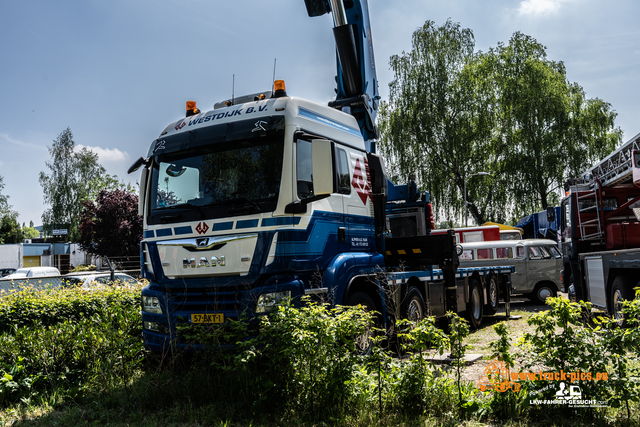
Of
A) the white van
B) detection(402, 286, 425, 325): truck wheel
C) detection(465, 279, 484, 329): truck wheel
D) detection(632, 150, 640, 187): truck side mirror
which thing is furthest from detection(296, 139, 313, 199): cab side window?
the white van

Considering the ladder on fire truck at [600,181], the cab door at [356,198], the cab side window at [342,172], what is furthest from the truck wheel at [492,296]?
the cab side window at [342,172]

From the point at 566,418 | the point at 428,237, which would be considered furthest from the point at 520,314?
the point at 566,418

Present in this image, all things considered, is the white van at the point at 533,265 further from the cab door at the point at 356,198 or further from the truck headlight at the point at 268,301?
the truck headlight at the point at 268,301

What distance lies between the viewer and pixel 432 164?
29.5m

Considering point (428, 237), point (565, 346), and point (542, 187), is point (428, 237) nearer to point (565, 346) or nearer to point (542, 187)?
point (565, 346)

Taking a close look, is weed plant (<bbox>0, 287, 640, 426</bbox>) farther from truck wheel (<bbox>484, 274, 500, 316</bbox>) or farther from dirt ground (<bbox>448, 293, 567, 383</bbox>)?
truck wheel (<bbox>484, 274, 500, 316</bbox>)

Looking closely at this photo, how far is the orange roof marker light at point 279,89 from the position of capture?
6.61 meters

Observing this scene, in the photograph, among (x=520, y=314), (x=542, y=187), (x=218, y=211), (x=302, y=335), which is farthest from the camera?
(x=542, y=187)

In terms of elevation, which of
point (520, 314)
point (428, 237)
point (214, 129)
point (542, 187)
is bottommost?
point (520, 314)

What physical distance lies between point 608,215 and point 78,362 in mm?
10556

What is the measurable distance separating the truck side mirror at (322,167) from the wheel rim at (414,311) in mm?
3397

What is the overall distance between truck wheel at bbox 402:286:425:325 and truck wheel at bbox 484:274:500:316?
14.8ft

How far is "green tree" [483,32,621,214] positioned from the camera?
2903cm

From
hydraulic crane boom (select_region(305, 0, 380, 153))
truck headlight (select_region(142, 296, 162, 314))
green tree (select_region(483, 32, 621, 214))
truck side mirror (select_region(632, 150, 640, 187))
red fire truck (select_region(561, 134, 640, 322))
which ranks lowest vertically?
truck headlight (select_region(142, 296, 162, 314))
